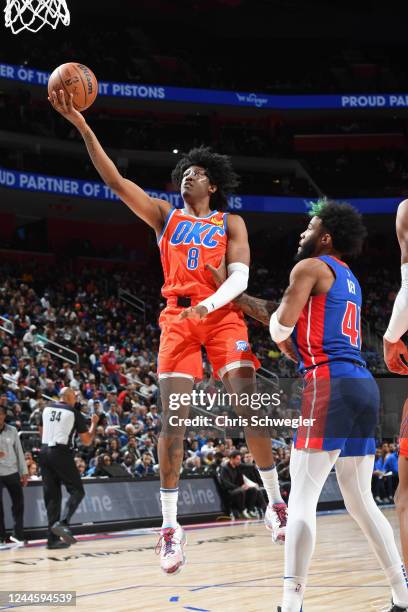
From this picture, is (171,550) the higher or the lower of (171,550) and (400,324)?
the lower

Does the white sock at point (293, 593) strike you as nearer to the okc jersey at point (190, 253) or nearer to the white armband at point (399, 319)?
the white armband at point (399, 319)

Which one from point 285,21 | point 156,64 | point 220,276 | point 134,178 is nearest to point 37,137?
point 134,178

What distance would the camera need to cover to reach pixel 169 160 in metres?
27.8

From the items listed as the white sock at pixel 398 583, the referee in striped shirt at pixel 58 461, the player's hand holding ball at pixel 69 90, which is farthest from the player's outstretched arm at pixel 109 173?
the referee in striped shirt at pixel 58 461

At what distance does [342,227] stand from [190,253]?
3.30ft

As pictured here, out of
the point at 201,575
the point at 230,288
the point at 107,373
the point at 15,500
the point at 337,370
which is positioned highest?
the point at 107,373

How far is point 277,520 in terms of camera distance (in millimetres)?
5207

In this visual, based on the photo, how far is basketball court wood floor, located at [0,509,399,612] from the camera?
6602 millimetres

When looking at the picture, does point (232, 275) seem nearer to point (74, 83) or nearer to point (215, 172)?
point (215, 172)

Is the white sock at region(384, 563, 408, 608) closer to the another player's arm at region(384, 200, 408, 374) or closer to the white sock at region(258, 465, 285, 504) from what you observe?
the white sock at region(258, 465, 285, 504)

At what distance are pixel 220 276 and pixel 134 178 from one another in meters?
22.2

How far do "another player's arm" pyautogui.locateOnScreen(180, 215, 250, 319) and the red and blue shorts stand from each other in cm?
70

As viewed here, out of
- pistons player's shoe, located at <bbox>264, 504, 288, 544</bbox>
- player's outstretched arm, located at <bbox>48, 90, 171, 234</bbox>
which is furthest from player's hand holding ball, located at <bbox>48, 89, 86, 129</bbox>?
pistons player's shoe, located at <bbox>264, 504, 288, 544</bbox>

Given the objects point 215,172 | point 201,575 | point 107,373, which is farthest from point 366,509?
point 107,373
